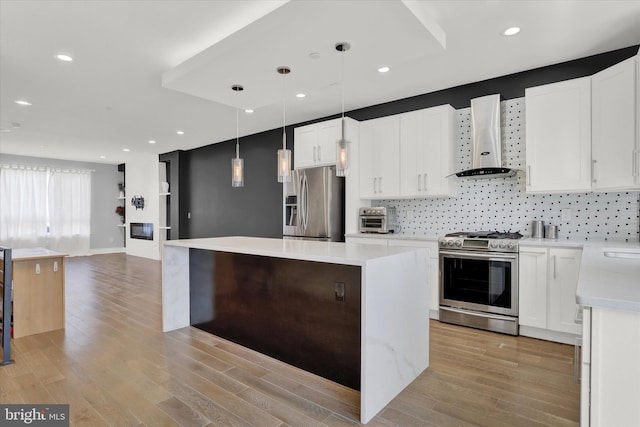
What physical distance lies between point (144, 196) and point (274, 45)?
778 centimetres

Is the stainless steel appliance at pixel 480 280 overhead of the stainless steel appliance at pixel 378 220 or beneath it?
beneath

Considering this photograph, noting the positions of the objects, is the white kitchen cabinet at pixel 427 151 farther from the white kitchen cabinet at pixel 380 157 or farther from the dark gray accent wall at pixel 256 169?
the dark gray accent wall at pixel 256 169

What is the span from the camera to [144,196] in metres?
9.06

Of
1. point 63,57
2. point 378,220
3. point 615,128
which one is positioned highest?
point 63,57

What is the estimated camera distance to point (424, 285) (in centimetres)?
263

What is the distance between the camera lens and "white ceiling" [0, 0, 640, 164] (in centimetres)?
242

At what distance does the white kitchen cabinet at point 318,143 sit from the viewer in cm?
465

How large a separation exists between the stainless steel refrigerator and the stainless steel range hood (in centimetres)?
174

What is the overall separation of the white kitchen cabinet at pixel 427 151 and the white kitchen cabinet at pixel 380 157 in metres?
0.09

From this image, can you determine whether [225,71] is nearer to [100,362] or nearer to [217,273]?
[217,273]

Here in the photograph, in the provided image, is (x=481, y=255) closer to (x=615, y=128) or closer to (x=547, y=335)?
(x=547, y=335)

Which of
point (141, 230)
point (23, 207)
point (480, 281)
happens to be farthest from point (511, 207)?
point (23, 207)

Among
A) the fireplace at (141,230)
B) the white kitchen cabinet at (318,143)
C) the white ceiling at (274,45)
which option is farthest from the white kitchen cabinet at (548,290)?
the fireplace at (141,230)

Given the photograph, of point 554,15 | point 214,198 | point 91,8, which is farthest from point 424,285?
point 214,198
